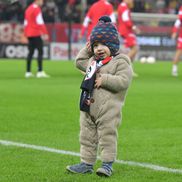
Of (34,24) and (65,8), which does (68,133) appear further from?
(65,8)

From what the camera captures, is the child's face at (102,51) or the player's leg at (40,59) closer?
the child's face at (102,51)

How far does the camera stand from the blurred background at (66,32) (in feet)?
107

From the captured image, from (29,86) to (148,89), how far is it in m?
2.55

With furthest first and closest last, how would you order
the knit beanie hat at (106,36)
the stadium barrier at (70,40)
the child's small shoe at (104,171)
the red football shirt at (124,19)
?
the stadium barrier at (70,40), the red football shirt at (124,19), the knit beanie hat at (106,36), the child's small shoe at (104,171)

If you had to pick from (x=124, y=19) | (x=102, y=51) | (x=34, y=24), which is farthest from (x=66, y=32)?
(x=102, y=51)

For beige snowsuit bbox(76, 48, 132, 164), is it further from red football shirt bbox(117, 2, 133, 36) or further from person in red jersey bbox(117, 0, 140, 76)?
red football shirt bbox(117, 2, 133, 36)

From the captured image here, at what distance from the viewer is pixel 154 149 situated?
8516 millimetres

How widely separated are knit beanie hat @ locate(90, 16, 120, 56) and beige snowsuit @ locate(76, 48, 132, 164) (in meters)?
0.11

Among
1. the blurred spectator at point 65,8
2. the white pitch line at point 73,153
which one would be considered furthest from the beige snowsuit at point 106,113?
the blurred spectator at point 65,8

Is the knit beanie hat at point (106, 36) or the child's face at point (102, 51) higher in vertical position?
the knit beanie hat at point (106, 36)

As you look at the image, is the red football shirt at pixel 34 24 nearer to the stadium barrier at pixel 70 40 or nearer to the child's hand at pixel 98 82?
the stadium barrier at pixel 70 40

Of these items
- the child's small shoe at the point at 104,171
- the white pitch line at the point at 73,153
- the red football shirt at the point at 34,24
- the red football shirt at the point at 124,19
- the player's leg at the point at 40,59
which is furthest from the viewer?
the red football shirt at the point at 124,19

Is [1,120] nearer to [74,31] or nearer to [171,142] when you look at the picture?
[171,142]

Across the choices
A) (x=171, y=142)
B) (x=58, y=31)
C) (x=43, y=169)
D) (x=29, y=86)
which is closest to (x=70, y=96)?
(x=29, y=86)
